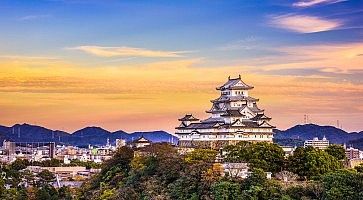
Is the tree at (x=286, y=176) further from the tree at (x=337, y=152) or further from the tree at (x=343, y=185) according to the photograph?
the tree at (x=337, y=152)

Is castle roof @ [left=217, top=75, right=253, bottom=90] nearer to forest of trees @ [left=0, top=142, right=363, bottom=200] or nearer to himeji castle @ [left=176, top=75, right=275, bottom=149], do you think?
himeji castle @ [left=176, top=75, right=275, bottom=149]

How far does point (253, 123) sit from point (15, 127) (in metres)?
128

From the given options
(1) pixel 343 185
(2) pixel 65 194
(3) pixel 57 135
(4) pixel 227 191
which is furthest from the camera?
(3) pixel 57 135

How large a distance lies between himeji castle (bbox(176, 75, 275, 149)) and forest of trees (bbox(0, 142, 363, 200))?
2021 mm

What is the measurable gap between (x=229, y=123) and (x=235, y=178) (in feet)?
23.8

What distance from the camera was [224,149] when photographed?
24312 millimetres

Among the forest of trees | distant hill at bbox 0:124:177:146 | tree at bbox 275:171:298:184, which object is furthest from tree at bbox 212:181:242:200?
distant hill at bbox 0:124:177:146

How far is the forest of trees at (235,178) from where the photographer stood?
60.0 feet

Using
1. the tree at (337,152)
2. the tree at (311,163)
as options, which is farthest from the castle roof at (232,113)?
the tree at (311,163)

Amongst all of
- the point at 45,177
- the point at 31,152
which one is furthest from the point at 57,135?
the point at 45,177

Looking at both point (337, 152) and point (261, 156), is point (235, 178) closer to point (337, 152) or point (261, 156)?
point (261, 156)


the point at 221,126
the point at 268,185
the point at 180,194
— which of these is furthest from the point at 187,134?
the point at 268,185

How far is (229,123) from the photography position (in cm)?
2752

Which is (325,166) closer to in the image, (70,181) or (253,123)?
(253,123)
